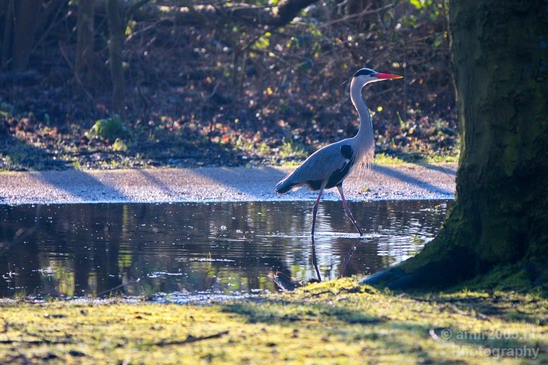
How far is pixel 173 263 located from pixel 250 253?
701mm

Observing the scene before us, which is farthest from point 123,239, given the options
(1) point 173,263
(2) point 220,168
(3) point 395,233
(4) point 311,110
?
(4) point 311,110

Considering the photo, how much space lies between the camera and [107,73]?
16.9m

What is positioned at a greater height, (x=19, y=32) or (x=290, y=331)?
(x=19, y=32)

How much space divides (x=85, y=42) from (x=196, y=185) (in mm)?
6414

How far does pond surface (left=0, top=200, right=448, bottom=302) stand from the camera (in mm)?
6605

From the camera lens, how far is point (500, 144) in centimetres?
534

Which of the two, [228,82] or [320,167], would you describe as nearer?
[320,167]

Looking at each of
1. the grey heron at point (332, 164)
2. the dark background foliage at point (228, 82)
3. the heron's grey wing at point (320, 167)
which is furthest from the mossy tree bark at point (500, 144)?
the dark background foliage at point (228, 82)

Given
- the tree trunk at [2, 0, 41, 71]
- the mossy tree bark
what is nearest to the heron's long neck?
the mossy tree bark

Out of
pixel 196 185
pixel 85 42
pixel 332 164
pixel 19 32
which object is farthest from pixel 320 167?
pixel 19 32

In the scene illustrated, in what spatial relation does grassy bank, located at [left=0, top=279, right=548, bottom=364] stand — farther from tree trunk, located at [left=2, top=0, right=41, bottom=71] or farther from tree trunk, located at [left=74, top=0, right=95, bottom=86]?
tree trunk, located at [left=2, top=0, right=41, bottom=71]

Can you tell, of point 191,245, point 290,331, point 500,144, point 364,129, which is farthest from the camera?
point 364,129

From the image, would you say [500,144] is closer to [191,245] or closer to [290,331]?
[290,331]

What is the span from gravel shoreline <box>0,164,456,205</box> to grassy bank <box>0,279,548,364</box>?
5214 mm
